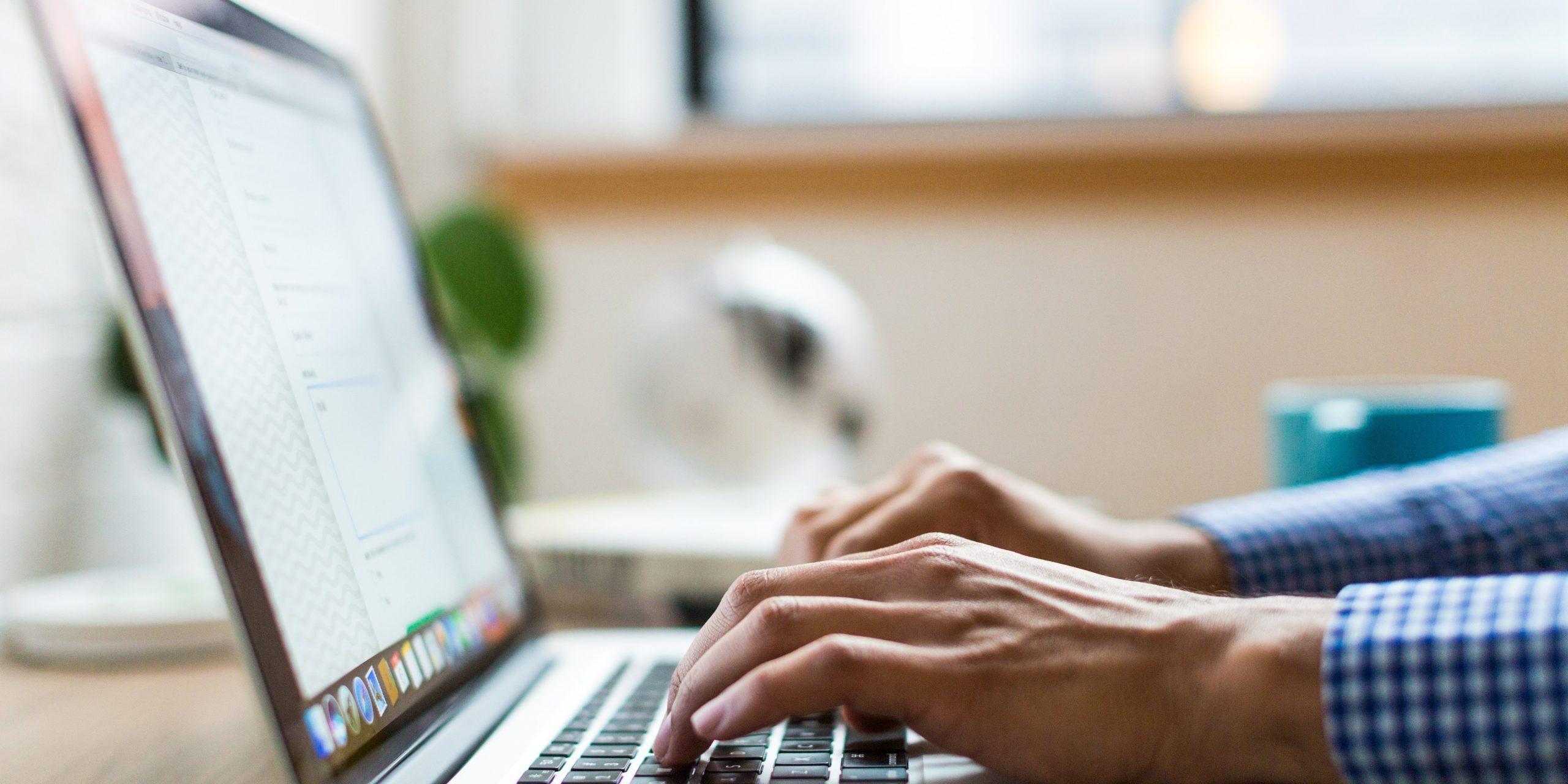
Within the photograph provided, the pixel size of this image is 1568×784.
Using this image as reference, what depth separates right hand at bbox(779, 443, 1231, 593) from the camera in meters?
0.53

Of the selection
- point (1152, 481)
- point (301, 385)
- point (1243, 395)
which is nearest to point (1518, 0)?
point (1243, 395)

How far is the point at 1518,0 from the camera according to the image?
4.79 ft

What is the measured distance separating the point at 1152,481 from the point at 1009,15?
0.64 m

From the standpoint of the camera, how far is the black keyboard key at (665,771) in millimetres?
366

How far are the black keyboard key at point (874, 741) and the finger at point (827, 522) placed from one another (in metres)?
0.13

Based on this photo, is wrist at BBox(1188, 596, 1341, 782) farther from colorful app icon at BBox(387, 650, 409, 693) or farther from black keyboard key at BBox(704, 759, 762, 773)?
colorful app icon at BBox(387, 650, 409, 693)

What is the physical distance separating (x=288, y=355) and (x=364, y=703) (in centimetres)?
12

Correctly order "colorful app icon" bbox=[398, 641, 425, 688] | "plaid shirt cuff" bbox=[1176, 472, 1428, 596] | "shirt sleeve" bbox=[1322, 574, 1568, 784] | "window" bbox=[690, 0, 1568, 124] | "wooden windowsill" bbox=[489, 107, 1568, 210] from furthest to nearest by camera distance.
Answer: "window" bbox=[690, 0, 1568, 124], "wooden windowsill" bbox=[489, 107, 1568, 210], "plaid shirt cuff" bbox=[1176, 472, 1428, 596], "colorful app icon" bbox=[398, 641, 425, 688], "shirt sleeve" bbox=[1322, 574, 1568, 784]

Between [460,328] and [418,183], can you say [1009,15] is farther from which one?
[460,328]

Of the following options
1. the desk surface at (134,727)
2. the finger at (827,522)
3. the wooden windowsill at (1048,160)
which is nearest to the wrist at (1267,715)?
the finger at (827,522)

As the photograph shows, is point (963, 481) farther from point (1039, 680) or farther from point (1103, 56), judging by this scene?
point (1103, 56)

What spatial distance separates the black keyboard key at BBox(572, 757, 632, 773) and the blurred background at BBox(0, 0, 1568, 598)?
0.73m

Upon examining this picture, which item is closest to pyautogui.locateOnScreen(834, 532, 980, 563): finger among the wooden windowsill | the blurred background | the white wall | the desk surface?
the desk surface

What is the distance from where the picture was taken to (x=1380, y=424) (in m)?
0.74
